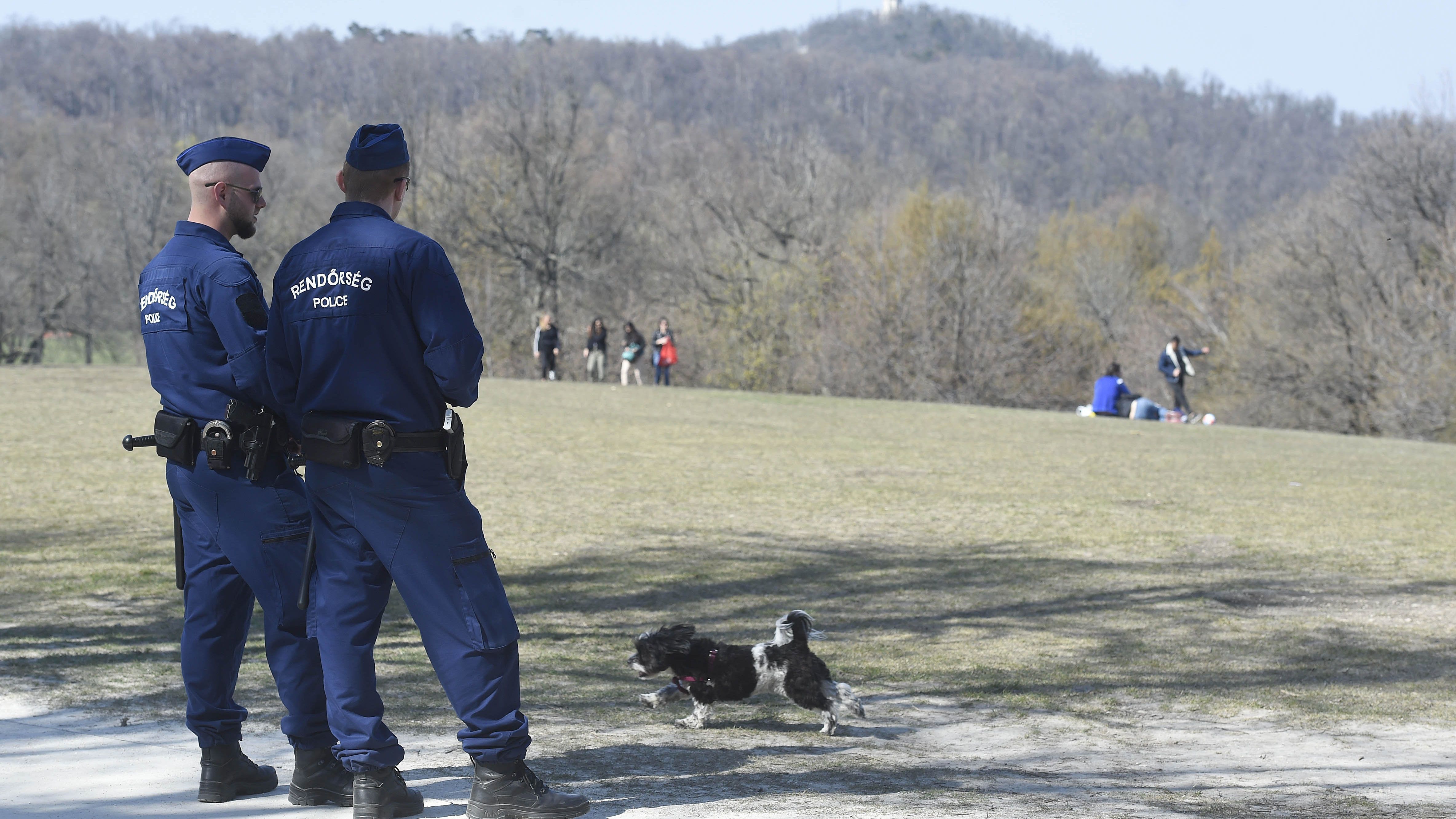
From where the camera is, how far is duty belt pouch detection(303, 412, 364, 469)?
394 centimetres

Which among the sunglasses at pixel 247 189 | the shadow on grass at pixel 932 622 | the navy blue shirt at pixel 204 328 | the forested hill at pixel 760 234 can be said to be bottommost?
the shadow on grass at pixel 932 622

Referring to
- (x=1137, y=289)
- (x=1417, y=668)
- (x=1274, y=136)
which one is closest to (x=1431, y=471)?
(x=1417, y=668)

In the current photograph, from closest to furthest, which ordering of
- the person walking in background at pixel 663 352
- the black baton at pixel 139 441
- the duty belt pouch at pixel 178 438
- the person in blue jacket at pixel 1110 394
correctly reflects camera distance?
the duty belt pouch at pixel 178 438 < the black baton at pixel 139 441 < the person in blue jacket at pixel 1110 394 < the person walking in background at pixel 663 352

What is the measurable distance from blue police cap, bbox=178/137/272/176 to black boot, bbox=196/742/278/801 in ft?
6.32

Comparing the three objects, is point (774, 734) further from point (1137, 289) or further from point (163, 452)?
point (1137, 289)

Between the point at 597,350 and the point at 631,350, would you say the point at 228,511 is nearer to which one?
the point at 631,350

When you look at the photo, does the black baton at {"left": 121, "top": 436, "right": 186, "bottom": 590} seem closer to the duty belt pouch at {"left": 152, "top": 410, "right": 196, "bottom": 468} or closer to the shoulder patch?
the duty belt pouch at {"left": 152, "top": 410, "right": 196, "bottom": 468}

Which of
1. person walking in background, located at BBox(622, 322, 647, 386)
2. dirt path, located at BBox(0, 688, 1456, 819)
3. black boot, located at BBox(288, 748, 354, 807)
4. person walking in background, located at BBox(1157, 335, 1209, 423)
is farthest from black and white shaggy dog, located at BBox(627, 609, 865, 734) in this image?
person walking in background, located at BBox(622, 322, 647, 386)

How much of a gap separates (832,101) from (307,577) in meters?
127

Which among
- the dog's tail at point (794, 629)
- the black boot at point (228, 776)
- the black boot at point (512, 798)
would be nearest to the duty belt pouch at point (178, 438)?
the black boot at point (228, 776)

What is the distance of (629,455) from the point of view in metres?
17.2

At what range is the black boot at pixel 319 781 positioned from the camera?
4.26 meters

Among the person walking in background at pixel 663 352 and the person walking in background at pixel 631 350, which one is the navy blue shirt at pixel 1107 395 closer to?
the person walking in background at pixel 663 352

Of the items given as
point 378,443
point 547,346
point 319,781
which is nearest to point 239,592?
point 319,781
